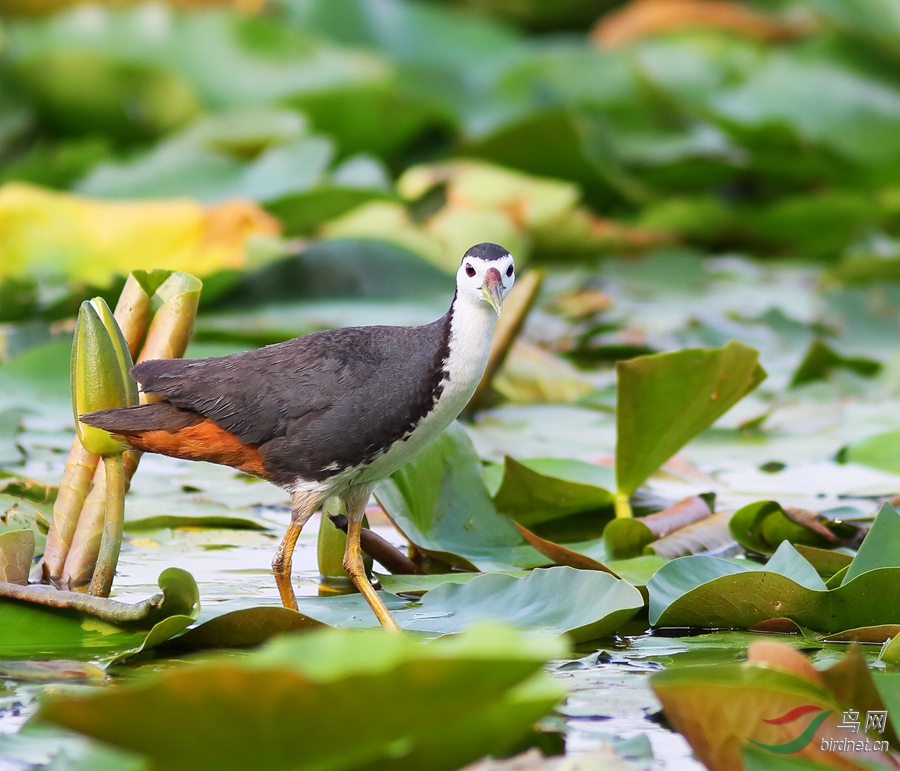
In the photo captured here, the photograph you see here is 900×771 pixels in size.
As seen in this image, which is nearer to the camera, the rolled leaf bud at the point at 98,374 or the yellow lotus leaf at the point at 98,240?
the rolled leaf bud at the point at 98,374

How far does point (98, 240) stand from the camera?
429 cm

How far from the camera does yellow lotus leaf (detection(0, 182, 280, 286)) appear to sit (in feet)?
14.0

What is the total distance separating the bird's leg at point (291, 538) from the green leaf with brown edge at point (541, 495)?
47cm

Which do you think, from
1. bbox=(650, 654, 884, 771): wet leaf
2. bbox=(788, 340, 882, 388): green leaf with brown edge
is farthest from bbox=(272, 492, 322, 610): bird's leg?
bbox=(788, 340, 882, 388): green leaf with brown edge

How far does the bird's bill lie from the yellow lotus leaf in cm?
224

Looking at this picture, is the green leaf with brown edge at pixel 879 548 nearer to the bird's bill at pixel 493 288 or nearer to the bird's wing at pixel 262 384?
the bird's bill at pixel 493 288

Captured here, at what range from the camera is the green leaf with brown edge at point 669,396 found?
2436 mm

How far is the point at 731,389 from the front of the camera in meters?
2.54

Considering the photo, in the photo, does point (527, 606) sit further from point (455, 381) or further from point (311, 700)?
point (311, 700)

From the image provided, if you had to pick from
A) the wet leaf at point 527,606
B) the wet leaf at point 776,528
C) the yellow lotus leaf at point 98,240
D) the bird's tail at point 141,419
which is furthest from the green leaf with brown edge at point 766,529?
the yellow lotus leaf at point 98,240

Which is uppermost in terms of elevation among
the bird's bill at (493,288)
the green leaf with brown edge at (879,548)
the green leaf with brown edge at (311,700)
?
the bird's bill at (493,288)

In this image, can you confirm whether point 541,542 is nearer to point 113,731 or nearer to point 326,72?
point 113,731

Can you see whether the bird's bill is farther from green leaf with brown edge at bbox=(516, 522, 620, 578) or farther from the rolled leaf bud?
the rolled leaf bud

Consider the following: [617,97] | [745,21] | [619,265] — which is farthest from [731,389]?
[745,21]
